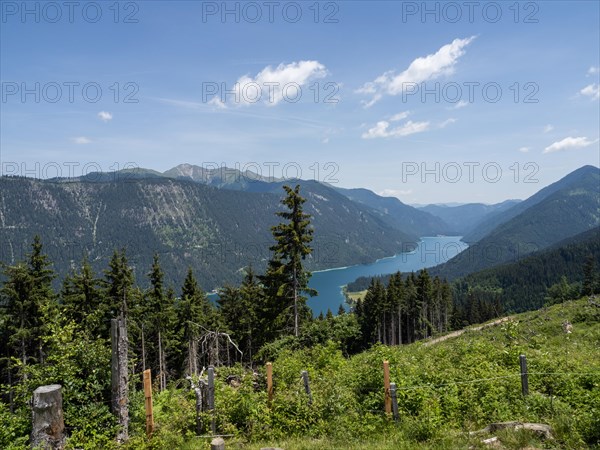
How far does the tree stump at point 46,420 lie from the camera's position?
27.9 feet

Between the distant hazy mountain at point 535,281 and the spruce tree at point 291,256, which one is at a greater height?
the spruce tree at point 291,256

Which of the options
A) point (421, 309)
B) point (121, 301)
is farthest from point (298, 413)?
point (421, 309)

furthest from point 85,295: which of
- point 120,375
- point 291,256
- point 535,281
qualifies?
point 535,281

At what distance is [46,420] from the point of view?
8562mm

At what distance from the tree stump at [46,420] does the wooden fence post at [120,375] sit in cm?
123

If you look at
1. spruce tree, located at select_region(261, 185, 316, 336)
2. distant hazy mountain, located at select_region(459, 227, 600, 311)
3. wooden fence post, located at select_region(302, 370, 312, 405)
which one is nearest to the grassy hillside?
wooden fence post, located at select_region(302, 370, 312, 405)

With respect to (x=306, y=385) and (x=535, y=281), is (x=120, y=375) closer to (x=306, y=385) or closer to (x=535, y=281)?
(x=306, y=385)

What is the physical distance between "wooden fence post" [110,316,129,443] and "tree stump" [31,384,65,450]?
1234 millimetres

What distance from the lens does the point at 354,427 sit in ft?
33.5

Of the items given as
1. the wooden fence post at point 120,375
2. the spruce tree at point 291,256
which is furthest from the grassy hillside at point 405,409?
the spruce tree at point 291,256

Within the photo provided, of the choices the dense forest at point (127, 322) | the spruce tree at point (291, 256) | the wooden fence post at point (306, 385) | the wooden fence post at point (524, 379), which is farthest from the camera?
the spruce tree at point (291, 256)

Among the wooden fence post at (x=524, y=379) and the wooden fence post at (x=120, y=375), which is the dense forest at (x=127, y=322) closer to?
the wooden fence post at (x=120, y=375)

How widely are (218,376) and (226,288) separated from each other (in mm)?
34916

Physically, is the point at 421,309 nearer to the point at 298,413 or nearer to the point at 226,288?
the point at 226,288
